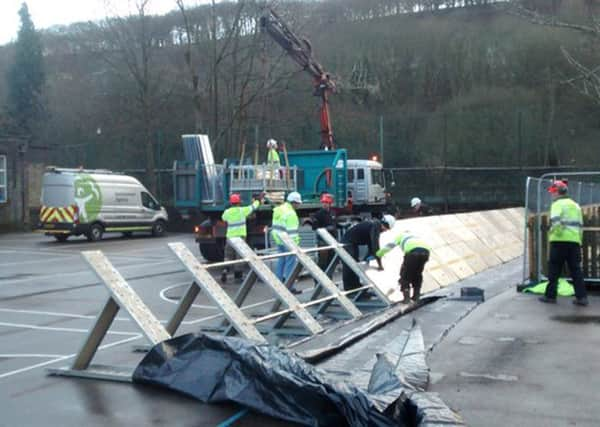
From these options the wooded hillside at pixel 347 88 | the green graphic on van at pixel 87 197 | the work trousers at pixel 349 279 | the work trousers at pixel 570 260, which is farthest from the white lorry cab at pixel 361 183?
the wooded hillside at pixel 347 88

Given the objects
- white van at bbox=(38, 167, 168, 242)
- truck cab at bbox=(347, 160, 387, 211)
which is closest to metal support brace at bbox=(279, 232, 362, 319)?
truck cab at bbox=(347, 160, 387, 211)

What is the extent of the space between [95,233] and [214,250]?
1166 cm

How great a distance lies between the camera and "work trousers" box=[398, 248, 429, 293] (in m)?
10.8

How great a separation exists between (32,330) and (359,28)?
3809 cm

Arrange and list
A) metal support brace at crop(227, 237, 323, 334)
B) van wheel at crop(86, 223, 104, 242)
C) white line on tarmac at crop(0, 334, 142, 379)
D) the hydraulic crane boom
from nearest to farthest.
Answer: white line on tarmac at crop(0, 334, 142, 379)
metal support brace at crop(227, 237, 323, 334)
the hydraulic crane boom
van wheel at crop(86, 223, 104, 242)

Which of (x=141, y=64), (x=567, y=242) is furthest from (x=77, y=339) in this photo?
(x=141, y=64)

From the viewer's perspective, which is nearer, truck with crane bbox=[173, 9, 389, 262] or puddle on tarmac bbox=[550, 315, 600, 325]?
puddle on tarmac bbox=[550, 315, 600, 325]

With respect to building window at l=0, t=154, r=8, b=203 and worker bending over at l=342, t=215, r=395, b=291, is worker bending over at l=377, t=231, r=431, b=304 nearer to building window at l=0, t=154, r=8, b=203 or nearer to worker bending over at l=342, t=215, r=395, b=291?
worker bending over at l=342, t=215, r=395, b=291

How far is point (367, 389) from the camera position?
5.79 metres

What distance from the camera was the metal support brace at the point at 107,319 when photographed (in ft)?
22.0

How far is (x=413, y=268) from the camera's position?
1091 centimetres

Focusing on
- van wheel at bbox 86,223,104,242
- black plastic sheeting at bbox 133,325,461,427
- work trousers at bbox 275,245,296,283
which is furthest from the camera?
van wheel at bbox 86,223,104,242

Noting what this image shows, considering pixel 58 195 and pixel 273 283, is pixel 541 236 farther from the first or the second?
pixel 58 195

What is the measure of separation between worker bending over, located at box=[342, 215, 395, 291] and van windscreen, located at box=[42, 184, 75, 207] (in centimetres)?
1749
